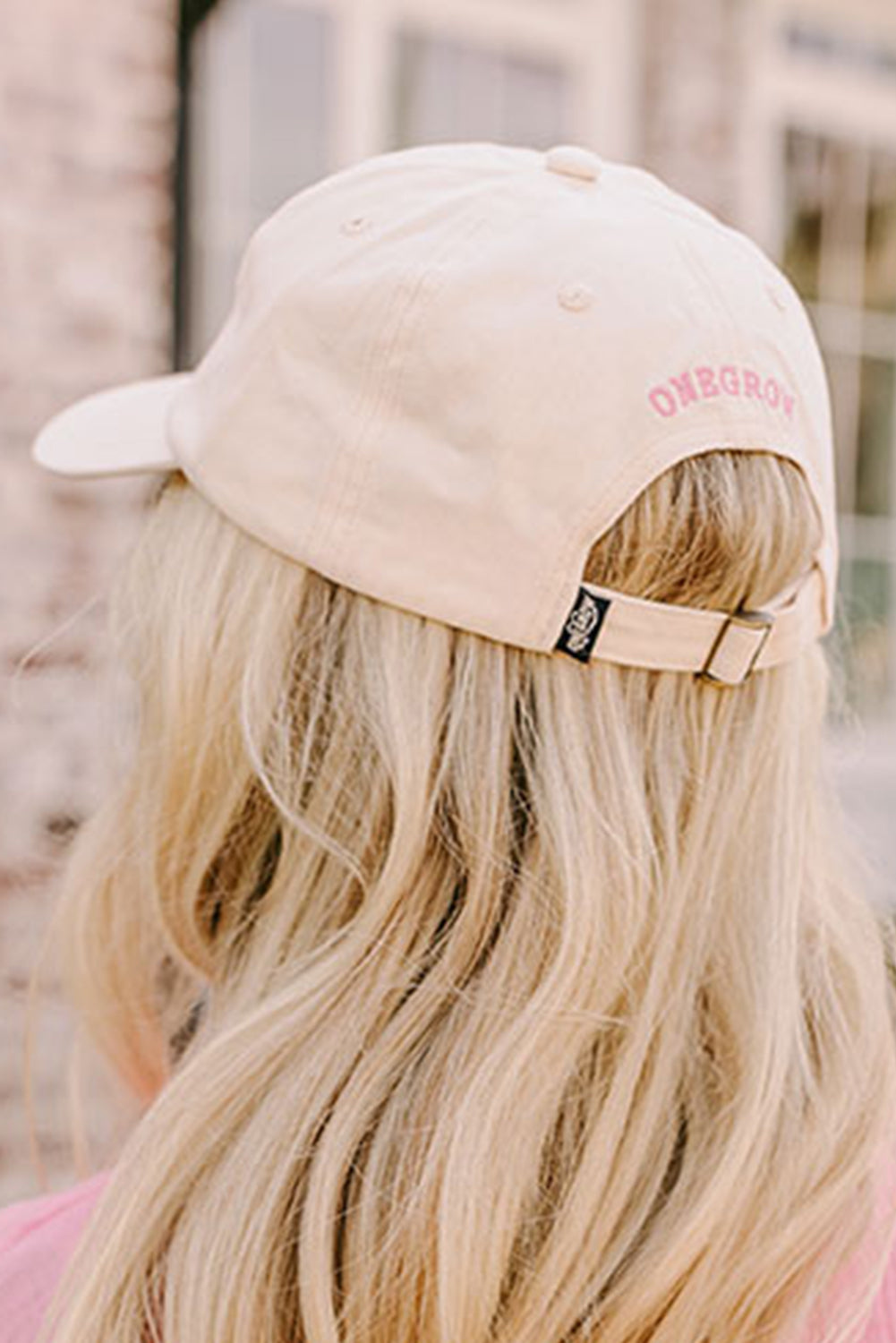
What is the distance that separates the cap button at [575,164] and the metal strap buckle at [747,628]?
0.26m

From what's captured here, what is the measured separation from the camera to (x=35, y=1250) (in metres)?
0.83

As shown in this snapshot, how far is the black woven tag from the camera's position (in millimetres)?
791

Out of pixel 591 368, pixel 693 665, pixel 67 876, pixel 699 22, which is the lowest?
pixel 67 876

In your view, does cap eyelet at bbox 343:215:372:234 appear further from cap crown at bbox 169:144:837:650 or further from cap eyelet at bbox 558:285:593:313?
cap eyelet at bbox 558:285:593:313

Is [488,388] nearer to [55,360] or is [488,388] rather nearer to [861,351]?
[55,360]

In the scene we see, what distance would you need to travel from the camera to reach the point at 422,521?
0.80 metres

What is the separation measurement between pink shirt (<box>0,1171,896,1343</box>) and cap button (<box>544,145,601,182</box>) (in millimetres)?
611

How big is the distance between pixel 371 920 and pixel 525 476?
0.79ft

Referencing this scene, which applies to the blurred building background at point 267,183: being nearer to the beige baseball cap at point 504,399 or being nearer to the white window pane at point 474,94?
the white window pane at point 474,94

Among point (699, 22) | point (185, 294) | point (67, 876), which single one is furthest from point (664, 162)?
point (67, 876)

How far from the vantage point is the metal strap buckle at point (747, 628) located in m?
0.82

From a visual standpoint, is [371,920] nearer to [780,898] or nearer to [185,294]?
[780,898]

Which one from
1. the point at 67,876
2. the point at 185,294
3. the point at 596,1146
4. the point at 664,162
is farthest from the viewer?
the point at 664,162

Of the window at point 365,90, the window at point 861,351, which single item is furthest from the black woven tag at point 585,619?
the window at point 861,351
